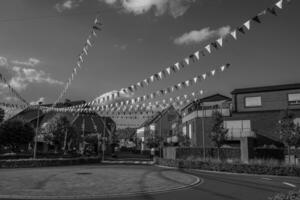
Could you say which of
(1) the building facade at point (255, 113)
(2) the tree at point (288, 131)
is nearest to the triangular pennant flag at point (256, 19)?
(2) the tree at point (288, 131)

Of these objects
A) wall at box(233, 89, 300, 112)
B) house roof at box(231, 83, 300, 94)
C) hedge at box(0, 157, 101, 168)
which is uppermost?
house roof at box(231, 83, 300, 94)

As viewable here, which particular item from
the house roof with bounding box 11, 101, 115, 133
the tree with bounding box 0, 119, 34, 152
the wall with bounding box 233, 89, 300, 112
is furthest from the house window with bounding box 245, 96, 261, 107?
the house roof with bounding box 11, 101, 115, 133

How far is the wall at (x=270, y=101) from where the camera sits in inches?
1571

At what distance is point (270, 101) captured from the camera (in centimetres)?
4078

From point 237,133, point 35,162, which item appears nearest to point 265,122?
point 237,133

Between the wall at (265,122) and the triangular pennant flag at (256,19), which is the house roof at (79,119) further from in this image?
the triangular pennant flag at (256,19)

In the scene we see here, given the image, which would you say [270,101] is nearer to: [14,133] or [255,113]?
[255,113]

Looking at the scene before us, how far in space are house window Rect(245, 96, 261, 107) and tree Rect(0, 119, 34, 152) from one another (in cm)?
3223

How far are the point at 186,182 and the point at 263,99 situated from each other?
2798 centimetres

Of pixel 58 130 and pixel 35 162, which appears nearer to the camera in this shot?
pixel 35 162

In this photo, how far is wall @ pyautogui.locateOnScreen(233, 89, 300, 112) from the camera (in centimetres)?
3991

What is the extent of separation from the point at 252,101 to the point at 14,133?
34084mm

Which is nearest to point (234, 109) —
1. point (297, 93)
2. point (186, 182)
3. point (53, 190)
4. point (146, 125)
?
point (297, 93)

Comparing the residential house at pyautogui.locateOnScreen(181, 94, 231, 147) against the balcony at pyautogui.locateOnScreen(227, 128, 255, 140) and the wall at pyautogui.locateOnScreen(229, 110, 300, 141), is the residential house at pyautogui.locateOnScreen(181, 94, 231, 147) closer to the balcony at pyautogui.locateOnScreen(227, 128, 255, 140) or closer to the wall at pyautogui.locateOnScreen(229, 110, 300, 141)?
the balcony at pyautogui.locateOnScreen(227, 128, 255, 140)
